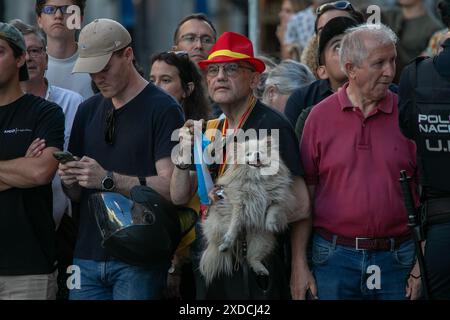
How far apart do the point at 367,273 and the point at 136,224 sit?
1.31 meters

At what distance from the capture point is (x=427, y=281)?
5.70 meters

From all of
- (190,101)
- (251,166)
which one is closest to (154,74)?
(190,101)

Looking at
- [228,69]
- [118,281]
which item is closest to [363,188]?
[228,69]

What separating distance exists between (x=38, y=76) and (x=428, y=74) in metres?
2.77

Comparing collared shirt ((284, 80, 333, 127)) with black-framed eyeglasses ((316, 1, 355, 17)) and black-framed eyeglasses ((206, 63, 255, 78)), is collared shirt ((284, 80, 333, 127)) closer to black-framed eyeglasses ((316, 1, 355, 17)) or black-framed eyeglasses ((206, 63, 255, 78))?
black-framed eyeglasses ((316, 1, 355, 17))

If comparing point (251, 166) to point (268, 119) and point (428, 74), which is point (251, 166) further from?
point (428, 74)

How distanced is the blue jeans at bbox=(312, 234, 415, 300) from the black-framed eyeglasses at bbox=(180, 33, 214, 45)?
9.94 feet

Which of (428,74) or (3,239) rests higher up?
(428,74)

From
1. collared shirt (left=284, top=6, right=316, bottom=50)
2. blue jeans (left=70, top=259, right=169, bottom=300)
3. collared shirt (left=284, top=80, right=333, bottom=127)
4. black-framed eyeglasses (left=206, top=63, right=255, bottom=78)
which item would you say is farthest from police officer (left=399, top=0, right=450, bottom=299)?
collared shirt (left=284, top=6, right=316, bottom=50)

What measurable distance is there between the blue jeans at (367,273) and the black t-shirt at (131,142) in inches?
46.0

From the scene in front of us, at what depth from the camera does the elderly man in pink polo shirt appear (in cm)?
588

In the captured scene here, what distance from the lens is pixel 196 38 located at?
849 centimetres

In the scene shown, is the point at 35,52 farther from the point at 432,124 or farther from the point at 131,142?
the point at 432,124

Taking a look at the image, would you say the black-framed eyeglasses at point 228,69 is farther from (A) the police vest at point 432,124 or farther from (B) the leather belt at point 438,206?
(B) the leather belt at point 438,206
